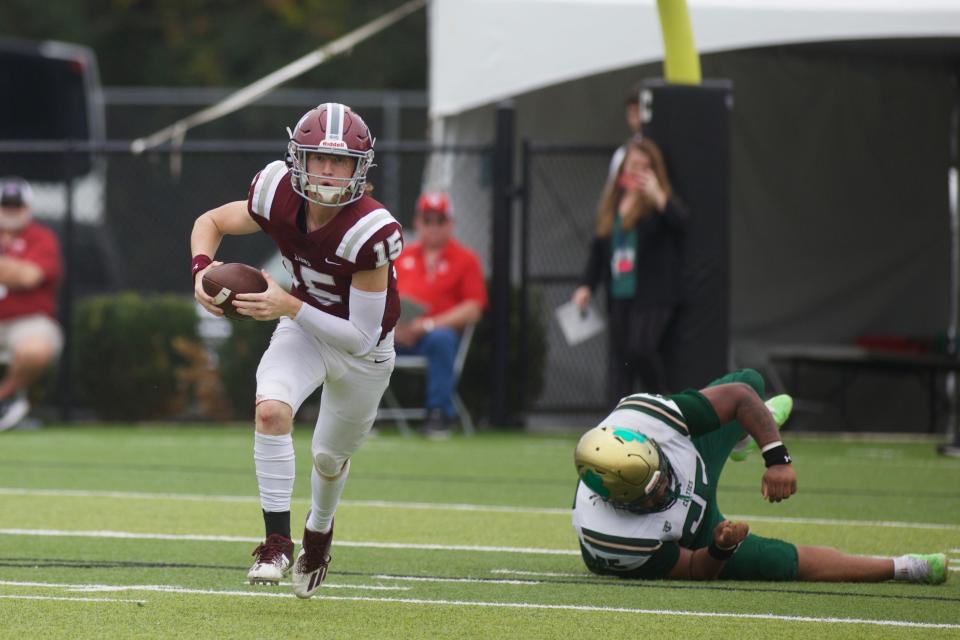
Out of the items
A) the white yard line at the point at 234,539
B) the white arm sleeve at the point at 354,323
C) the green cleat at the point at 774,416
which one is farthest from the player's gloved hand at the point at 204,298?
the green cleat at the point at 774,416

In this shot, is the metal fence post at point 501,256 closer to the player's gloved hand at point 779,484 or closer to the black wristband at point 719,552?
the black wristband at point 719,552

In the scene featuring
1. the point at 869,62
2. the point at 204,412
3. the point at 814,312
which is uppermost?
the point at 869,62

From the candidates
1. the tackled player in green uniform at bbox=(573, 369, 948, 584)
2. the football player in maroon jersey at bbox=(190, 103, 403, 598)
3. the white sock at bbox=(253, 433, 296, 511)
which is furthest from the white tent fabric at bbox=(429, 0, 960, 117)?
the white sock at bbox=(253, 433, 296, 511)

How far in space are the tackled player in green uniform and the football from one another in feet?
4.04

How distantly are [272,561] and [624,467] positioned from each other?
1192mm

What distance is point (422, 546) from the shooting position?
6680 mm

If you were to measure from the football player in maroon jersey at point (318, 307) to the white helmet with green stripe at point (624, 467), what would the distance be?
2.54 ft

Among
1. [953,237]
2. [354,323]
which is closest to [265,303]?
[354,323]

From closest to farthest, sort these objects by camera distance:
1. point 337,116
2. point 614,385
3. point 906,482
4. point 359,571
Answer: point 337,116, point 359,571, point 906,482, point 614,385

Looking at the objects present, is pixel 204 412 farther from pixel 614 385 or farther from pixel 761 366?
pixel 761 366

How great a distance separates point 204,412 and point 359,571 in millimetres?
7024

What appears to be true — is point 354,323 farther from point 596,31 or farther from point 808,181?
point 808,181

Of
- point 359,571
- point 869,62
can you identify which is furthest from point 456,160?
point 359,571

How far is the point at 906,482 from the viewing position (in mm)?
9023
